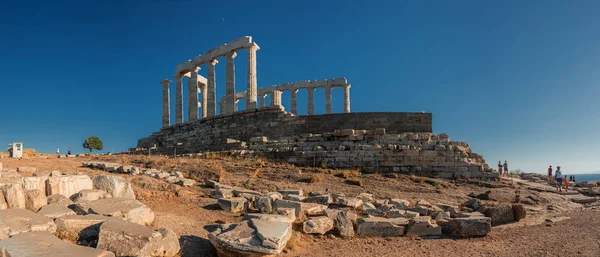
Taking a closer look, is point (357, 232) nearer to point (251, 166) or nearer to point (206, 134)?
point (251, 166)

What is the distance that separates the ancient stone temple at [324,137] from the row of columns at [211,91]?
7 cm

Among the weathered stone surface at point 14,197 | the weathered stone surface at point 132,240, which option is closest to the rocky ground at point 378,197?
the weathered stone surface at point 132,240

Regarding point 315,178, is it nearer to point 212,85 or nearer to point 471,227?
point 471,227

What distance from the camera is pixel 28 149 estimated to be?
2264cm

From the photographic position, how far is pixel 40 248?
Answer: 169 inches

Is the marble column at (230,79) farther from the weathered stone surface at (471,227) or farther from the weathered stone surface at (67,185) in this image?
the weathered stone surface at (471,227)

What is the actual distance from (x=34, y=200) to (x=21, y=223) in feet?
4.48

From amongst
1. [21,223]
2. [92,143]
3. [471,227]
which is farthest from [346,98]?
[92,143]

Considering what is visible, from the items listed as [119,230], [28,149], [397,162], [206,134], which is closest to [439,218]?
[119,230]

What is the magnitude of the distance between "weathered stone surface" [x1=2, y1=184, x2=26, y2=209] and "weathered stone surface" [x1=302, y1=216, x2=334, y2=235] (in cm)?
496

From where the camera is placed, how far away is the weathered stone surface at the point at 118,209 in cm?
605

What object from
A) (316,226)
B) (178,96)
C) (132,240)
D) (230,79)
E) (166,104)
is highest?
(230,79)

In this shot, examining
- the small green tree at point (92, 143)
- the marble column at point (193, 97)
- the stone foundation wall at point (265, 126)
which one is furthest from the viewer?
the small green tree at point (92, 143)

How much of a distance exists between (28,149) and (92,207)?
21184 mm
